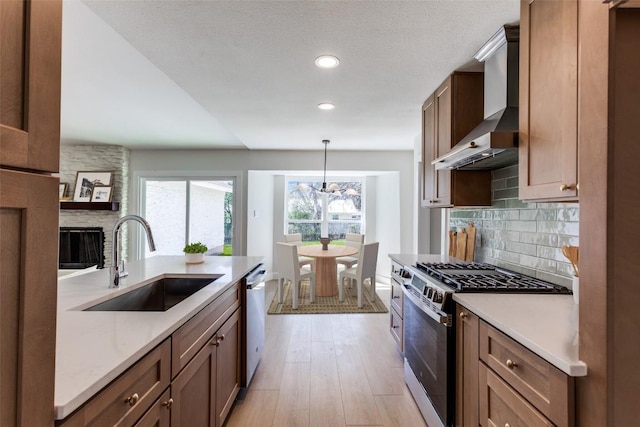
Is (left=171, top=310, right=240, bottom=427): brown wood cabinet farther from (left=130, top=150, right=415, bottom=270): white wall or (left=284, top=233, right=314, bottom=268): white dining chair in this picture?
(left=130, top=150, right=415, bottom=270): white wall

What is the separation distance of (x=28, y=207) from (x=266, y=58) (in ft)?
5.95

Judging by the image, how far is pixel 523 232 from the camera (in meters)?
2.03

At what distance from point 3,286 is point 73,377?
1.28ft

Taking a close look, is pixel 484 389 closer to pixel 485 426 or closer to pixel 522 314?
pixel 485 426

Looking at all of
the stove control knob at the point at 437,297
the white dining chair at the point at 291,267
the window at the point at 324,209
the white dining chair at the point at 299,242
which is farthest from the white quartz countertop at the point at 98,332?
the window at the point at 324,209

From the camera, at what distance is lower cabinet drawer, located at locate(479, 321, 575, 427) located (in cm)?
91

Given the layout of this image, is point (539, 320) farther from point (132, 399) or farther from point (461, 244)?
point (461, 244)

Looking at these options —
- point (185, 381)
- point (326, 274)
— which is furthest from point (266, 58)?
point (326, 274)

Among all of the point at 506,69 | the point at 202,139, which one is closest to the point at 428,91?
the point at 506,69

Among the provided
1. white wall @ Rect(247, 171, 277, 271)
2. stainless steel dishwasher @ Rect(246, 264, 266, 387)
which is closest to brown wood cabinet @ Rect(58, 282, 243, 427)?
stainless steel dishwasher @ Rect(246, 264, 266, 387)

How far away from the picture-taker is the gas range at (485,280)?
160 centimetres

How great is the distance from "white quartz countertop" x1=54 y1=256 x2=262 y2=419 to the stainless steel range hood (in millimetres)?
1640

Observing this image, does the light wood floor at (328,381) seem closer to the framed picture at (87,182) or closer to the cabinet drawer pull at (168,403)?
the cabinet drawer pull at (168,403)

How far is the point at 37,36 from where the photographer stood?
1.90 feet
